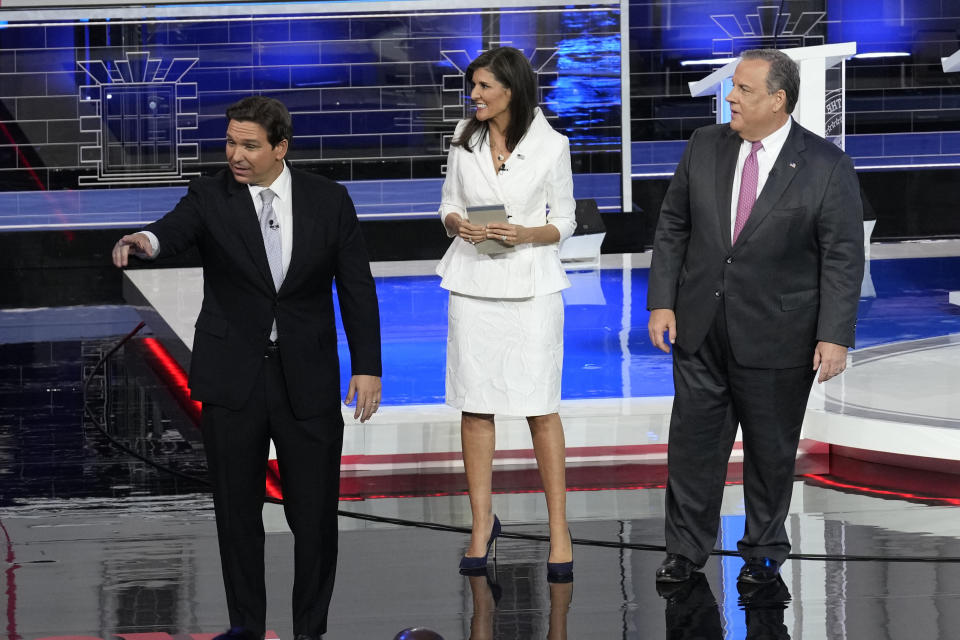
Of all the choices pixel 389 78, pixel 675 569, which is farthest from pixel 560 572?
pixel 389 78

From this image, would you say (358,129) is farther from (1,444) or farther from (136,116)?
(1,444)

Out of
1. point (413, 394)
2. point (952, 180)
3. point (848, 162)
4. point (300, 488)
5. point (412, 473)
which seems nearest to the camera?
point (300, 488)

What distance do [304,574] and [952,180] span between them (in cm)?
1139

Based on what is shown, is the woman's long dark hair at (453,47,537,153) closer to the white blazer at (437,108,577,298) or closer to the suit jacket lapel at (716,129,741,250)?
the white blazer at (437,108,577,298)

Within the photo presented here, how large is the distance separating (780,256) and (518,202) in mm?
662

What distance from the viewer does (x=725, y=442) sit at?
11.2ft

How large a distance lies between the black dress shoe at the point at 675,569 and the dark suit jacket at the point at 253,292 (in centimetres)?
101

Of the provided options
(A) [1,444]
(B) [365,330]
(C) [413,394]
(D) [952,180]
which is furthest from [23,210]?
(B) [365,330]

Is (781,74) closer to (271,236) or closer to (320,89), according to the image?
(271,236)

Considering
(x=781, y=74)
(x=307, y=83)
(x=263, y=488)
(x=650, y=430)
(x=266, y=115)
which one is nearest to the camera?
(x=266, y=115)

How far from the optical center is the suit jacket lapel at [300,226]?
276cm

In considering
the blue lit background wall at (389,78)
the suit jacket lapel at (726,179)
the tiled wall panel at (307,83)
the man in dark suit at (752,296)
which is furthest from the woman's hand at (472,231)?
the blue lit background wall at (389,78)

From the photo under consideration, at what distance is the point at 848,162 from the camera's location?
328 cm

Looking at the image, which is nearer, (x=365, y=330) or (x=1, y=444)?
(x=365, y=330)
